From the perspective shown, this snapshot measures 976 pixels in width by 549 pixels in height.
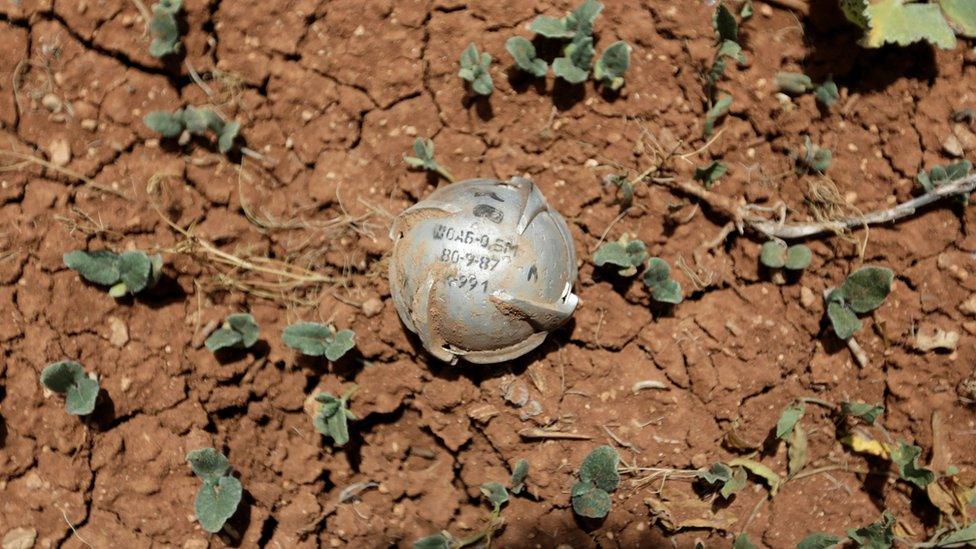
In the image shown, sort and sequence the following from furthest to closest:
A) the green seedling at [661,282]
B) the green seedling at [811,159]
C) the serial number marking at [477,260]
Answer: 1. the green seedling at [811,159]
2. the green seedling at [661,282]
3. the serial number marking at [477,260]

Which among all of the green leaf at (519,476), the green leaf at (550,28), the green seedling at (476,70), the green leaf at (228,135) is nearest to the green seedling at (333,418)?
the green leaf at (519,476)

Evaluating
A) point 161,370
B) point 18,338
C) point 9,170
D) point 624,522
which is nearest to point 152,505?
point 161,370

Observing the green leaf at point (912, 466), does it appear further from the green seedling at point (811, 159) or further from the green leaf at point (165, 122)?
the green leaf at point (165, 122)

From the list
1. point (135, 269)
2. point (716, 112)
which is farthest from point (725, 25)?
point (135, 269)

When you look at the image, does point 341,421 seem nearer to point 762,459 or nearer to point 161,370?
point 161,370

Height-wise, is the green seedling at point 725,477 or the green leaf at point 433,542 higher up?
the green seedling at point 725,477

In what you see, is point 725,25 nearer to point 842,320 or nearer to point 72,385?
point 842,320
